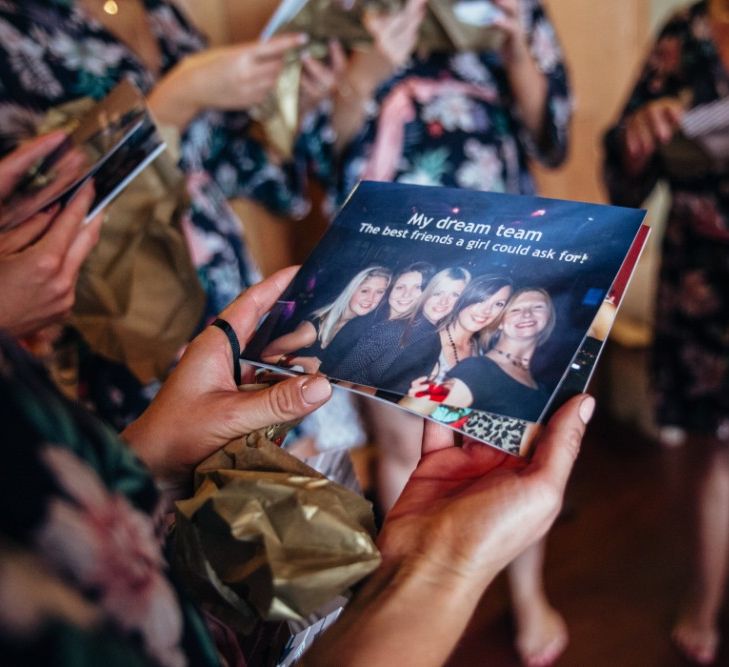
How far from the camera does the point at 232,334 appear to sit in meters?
0.56

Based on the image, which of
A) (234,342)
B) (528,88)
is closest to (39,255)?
(234,342)

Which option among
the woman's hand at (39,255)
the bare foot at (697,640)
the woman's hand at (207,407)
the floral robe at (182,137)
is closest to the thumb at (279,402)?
the woman's hand at (207,407)

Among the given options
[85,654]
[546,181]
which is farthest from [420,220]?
[546,181]

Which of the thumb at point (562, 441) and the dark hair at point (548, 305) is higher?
the dark hair at point (548, 305)

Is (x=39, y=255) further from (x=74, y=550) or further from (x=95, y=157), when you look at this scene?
(x=74, y=550)

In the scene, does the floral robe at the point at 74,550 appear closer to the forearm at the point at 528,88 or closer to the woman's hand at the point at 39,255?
the woman's hand at the point at 39,255

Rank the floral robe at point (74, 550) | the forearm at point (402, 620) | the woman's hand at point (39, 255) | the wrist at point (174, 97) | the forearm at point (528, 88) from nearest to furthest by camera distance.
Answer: the floral robe at point (74, 550), the forearm at point (402, 620), the woman's hand at point (39, 255), the wrist at point (174, 97), the forearm at point (528, 88)

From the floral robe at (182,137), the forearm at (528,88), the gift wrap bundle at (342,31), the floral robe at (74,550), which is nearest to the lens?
the floral robe at (74,550)

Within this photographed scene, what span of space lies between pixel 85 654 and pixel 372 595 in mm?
256

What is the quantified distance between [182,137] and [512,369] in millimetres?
757

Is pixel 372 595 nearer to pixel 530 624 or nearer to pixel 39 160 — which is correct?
pixel 39 160

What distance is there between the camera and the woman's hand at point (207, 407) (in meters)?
0.50

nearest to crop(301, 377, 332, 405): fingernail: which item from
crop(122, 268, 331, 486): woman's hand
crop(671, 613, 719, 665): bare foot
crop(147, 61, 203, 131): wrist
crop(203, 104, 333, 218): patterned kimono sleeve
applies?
crop(122, 268, 331, 486): woman's hand

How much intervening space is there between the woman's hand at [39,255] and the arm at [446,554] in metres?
0.41
